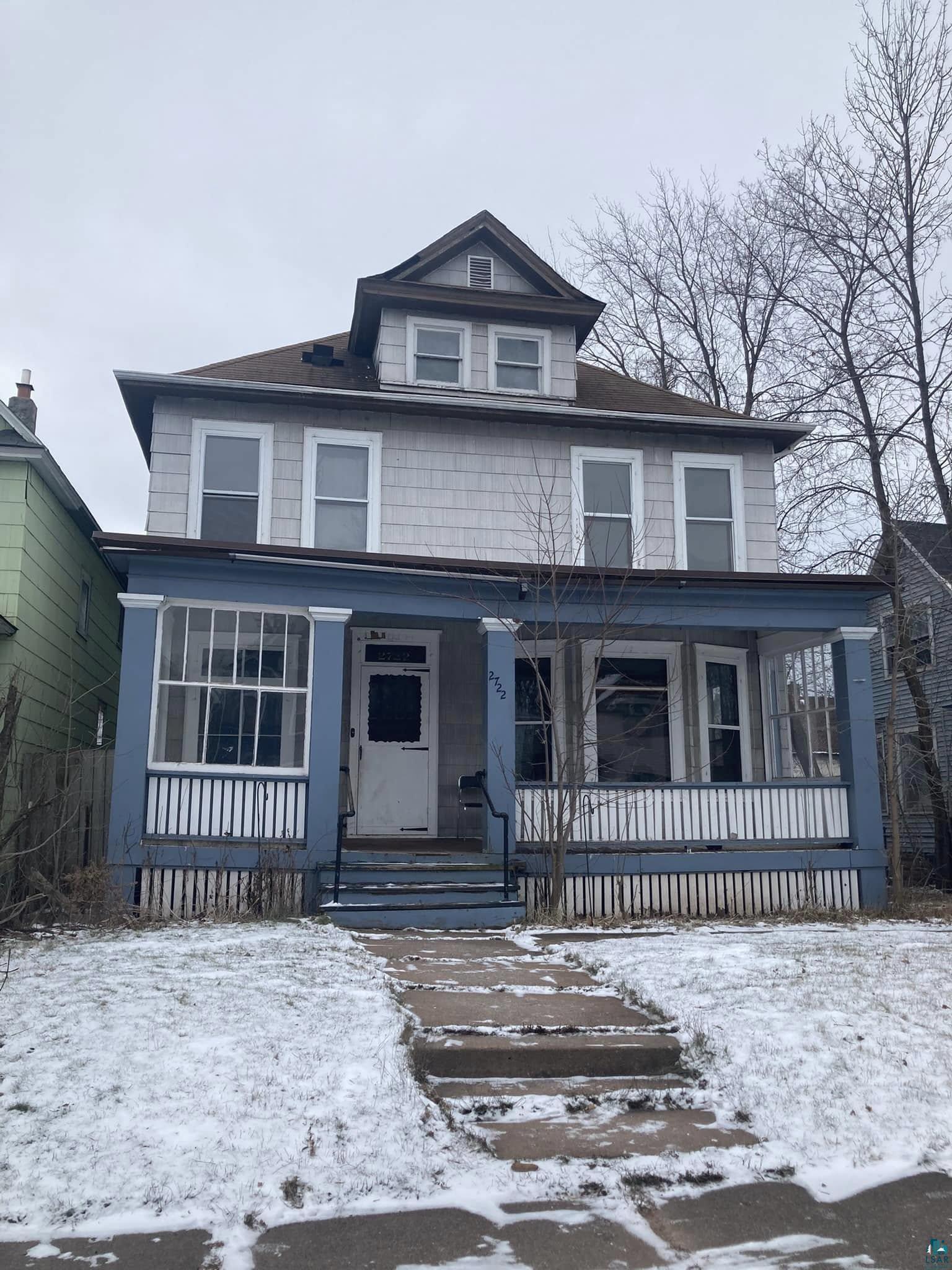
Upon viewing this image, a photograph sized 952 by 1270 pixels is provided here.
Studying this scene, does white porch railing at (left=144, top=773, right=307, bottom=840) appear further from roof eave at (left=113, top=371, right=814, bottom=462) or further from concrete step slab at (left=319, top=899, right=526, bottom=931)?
roof eave at (left=113, top=371, right=814, bottom=462)

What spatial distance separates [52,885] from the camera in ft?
28.8

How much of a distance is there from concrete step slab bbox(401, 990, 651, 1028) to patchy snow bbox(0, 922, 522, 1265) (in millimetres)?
240

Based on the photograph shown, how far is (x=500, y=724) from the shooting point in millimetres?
10578

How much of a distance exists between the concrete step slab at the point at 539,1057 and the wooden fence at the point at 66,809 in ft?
14.7

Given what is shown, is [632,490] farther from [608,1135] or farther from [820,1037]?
[608,1135]

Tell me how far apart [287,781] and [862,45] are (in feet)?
51.7

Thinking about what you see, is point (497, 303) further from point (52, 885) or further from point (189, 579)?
point (52, 885)

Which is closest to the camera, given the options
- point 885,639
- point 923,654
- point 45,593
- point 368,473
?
point 45,593

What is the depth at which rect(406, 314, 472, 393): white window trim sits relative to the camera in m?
12.9

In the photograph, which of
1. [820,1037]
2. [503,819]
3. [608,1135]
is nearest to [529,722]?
[503,819]

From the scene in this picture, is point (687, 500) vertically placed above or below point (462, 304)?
below

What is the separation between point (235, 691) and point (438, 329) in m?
5.50

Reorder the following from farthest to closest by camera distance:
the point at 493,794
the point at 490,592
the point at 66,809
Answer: the point at 490,592 < the point at 493,794 < the point at 66,809

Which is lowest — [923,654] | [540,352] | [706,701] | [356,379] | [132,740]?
[132,740]
